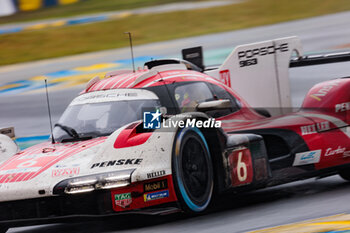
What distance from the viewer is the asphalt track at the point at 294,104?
18.1 ft

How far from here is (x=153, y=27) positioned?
22.9 metres

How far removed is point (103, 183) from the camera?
517 centimetres

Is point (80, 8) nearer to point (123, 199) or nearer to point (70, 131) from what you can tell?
point (70, 131)

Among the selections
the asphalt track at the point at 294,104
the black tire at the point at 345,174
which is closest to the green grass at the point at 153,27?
the asphalt track at the point at 294,104

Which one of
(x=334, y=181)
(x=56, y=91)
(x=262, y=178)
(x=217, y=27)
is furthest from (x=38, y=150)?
(x=217, y=27)

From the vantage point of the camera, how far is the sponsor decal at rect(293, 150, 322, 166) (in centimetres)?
Answer: 673

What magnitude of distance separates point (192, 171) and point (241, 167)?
64 cm

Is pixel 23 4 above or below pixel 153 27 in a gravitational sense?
above

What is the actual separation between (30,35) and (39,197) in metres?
17.4

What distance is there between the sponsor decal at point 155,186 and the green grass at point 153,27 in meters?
14.4

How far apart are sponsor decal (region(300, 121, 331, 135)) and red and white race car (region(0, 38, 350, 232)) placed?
0.01 metres

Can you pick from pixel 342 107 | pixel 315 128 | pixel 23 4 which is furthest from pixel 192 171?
pixel 23 4

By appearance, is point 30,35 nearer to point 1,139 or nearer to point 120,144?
point 1,139

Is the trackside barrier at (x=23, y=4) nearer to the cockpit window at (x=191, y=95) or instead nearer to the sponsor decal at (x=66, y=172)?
the cockpit window at (x=191, y=95)
